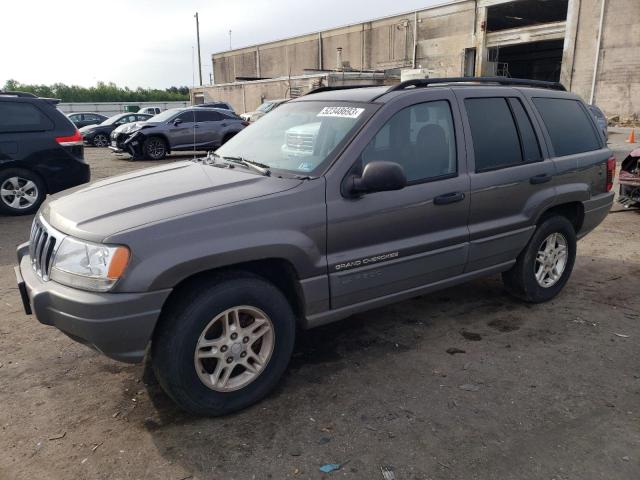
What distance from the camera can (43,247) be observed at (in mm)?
2877

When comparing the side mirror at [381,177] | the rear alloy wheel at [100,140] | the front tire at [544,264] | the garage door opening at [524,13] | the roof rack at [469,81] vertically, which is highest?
the garage door opening at [524,13]

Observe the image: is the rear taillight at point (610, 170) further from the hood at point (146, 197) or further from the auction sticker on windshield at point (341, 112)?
the hood at point (146, 197)

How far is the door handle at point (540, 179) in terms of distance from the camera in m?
4.09

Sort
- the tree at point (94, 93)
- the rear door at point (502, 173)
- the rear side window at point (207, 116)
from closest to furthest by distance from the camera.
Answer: the rear door at point (502, 173)
the rear side window at point (207, 116)
the tree at point (94, 93)

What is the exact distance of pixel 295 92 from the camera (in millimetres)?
33656

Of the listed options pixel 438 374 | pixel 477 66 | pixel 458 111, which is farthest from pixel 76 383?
pixel 477 66

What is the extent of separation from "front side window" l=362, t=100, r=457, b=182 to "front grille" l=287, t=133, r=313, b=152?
0.44 m

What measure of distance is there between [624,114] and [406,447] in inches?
1225

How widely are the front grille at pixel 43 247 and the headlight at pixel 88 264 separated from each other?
0.36 feet

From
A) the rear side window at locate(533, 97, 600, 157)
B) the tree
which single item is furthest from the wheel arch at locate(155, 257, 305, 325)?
the tree

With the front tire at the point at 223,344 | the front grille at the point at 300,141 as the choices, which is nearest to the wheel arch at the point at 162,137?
the front grille at the point at 300,141

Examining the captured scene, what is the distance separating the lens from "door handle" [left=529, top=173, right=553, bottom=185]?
4.09 m

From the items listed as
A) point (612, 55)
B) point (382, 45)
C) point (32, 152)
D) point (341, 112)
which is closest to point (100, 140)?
point (32, 152)

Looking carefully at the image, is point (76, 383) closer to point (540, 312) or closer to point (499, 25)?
point (540, 312)
